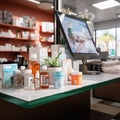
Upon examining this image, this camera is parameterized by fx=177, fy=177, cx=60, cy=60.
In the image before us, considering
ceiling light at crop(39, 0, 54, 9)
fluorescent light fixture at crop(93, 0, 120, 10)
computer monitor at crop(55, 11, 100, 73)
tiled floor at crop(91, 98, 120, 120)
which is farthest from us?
fluorescent light fixture at crop(93, 0, 120, 10)

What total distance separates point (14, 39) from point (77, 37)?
4463 mm

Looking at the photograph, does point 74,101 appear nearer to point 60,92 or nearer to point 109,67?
point 109,67

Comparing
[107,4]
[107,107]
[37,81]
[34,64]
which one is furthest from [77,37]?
[107,4]

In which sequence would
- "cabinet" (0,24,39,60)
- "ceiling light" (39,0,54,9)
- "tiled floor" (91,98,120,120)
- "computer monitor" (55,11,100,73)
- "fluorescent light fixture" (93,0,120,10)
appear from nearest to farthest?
"computer monitor" (55,11,100,73), "tiled floor" (91,98,120,120), "cabinet" (0,24,39,60), "ceiling light" (39,0,54,9), "fluorescent light fixture" (93,0,120,10)

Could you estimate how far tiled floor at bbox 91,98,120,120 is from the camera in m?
2.31

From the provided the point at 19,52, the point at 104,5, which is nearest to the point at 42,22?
the point at 19,52

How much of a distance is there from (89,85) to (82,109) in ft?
4.46

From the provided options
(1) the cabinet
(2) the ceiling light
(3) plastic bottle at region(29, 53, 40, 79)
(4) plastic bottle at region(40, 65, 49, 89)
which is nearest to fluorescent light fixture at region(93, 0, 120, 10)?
(2) the ceiling light

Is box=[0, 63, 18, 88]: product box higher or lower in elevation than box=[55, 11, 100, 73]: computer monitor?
lower

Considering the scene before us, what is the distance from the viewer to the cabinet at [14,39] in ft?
17.3

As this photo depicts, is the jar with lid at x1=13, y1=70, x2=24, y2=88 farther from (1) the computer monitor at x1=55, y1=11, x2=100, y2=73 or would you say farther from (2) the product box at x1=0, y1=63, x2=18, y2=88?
(1) the computer monitor at x1=55, y1=11, x2=100, y2=73

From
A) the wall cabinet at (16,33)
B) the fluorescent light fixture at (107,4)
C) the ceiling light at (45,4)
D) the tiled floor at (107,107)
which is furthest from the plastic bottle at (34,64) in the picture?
the fluorescent light fixture at (107,4)

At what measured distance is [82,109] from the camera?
90.8 inches

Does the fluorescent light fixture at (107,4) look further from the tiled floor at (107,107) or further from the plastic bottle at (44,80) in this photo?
the plastic bottle at (44,80)
